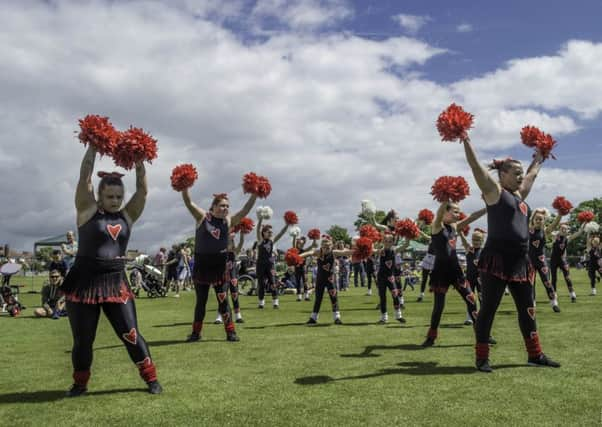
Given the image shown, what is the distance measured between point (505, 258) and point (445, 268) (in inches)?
87.5

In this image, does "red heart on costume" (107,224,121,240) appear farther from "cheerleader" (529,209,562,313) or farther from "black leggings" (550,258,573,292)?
"black leggings" (550,258,573,292)

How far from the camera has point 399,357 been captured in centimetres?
719

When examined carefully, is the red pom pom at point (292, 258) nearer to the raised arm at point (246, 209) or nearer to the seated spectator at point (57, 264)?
the raised arm at point (246, 209)

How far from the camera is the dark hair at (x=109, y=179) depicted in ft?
17.8

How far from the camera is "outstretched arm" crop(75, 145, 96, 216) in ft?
17.1

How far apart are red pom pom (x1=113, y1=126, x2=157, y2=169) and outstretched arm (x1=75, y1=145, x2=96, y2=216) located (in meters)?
0.24

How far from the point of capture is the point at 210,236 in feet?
29.4

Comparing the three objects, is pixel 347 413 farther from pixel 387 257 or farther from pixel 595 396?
pixel 387 257

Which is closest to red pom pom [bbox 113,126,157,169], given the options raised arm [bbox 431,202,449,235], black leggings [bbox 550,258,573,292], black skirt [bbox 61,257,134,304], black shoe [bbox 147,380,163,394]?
black skirt [bbox 61,257,134,304]

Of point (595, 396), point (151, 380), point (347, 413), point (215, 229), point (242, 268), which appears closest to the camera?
point (347, 413)

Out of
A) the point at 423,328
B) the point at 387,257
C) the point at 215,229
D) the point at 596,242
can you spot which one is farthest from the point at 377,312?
the point at 596,242

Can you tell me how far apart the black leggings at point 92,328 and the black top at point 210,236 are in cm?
357

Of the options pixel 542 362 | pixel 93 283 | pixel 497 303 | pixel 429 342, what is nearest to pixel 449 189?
pixel 497 303

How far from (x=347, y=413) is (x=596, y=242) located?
1672cm
